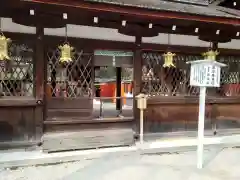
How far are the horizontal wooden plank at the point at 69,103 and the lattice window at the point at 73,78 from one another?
0.10 meters

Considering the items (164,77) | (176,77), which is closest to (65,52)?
(164,77)

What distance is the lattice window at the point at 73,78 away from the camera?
6.01 meters

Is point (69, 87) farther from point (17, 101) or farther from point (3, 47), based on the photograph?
point (3, 47)

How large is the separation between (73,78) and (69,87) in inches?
9.3

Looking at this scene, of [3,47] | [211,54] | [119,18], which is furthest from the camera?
[211,54]

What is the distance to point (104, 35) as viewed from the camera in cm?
623

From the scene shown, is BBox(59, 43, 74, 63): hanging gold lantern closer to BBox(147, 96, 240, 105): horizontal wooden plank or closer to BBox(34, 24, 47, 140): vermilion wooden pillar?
BBox(34, 24, 47, 140): vermilion wooden pillar

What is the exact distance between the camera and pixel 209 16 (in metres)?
6.07

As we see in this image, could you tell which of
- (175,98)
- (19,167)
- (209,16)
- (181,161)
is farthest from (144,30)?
(19,167)

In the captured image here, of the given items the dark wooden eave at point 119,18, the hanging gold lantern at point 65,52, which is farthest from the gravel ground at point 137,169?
the dark wooden eave at point 119,18

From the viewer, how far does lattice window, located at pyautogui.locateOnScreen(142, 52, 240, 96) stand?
6.75 metres

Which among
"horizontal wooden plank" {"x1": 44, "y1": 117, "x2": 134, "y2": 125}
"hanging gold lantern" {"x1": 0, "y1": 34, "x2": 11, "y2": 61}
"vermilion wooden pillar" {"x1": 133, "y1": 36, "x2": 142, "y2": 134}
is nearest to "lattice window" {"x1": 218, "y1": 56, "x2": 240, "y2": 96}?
"vermilion wooden pillar" {"x1": 133, "y1": 36, "x2": 142, "y2": 134}

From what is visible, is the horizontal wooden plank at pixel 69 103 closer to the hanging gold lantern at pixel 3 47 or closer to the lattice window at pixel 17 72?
the lattice window at pixel 17 72

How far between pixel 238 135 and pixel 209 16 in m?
3.67
